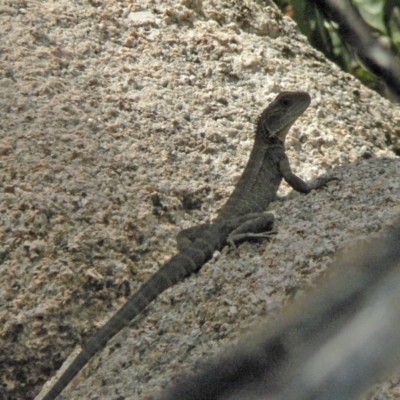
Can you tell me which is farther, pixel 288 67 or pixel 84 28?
pixel 288 67

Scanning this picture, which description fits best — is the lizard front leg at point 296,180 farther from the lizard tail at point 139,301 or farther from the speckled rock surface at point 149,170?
the lizard tail at point 139,301

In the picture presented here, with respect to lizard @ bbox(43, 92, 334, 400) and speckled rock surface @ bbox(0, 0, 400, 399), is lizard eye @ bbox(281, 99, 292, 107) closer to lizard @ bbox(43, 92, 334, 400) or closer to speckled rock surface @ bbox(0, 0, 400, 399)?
lizard @ bbox(43, 92, 334, 400)

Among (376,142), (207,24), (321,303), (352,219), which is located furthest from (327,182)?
(321,303)

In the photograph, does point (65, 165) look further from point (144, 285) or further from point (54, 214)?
point (144, 285)

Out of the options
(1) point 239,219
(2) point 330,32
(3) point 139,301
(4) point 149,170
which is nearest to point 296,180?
(1) point 239,219

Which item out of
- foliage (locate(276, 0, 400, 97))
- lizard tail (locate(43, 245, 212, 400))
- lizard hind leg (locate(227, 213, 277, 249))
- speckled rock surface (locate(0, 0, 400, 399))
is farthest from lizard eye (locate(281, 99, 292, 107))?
lizard tail (locate(43, 245, 212, 400))

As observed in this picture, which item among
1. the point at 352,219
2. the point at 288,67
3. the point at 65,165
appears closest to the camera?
the point at 352,219

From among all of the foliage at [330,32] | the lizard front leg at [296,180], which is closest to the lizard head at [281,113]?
the lizard front leg at [296,180]
